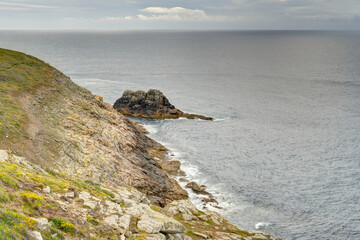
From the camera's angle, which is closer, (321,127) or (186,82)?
(321,127)

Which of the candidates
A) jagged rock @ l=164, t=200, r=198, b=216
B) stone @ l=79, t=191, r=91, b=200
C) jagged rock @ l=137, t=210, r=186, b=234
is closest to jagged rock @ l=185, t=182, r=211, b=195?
jagged rock @ l=164, t=200, r=198, b=216

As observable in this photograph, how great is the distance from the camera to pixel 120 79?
150 m

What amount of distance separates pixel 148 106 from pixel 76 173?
2392 inches

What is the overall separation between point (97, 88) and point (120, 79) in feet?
86.2

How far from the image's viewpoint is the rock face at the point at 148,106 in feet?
301

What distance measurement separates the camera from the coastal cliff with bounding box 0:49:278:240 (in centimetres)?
1872

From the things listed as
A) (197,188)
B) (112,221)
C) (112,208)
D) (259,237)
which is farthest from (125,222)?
(197,188)

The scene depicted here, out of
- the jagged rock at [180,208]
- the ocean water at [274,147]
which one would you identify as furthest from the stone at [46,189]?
the ocean water at [274,147]

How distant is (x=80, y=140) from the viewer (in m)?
41.1

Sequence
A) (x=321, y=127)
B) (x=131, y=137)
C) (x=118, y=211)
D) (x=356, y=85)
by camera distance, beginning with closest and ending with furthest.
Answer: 1. (x=118, y=211)
2. (x=131, y=137)
3. (x=321, y=127)
4. (x=356, y=85)

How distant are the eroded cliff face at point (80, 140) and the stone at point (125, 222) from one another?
11540 millimetres

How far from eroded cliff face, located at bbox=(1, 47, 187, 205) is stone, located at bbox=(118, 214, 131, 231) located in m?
11.5

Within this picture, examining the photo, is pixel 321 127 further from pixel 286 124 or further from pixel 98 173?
pixel 98 173

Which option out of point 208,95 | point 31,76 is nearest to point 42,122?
point 31,76
